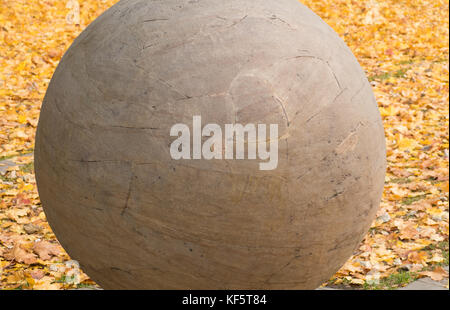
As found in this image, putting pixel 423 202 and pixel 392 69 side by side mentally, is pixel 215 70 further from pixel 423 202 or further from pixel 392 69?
pixel 392 69

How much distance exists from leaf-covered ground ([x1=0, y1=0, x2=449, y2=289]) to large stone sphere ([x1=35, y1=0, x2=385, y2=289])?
4.43ft

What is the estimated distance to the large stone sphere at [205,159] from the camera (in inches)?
126

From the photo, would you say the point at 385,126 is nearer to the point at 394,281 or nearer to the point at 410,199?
the point at 410,199

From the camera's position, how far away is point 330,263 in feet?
12.0

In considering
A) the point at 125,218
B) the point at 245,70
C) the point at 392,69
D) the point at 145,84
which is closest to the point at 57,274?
the point at 125,218

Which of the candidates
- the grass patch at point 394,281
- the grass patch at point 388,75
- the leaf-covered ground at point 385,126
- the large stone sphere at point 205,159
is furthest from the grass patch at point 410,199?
the grass patch at point 388,75

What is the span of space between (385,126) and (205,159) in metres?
5.29

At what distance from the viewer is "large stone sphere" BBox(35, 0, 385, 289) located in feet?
10.5

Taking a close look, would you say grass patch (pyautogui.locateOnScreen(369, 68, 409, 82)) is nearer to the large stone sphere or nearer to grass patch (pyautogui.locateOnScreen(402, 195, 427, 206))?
grass patch (pyautogui.locateOnScreen(402, 195, 427, 206))

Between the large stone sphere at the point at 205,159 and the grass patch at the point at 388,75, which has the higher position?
the grass patch at the point at 388,75

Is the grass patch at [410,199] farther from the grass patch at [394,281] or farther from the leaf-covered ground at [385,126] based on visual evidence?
the grass patch at [394,281]

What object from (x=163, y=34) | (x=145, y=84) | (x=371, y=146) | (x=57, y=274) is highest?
(x=163, y=34)

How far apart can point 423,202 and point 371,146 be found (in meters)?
2.61

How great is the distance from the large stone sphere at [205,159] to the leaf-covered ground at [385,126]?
135 cm
